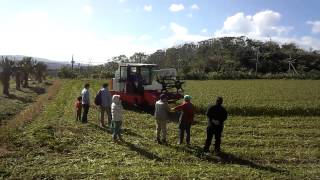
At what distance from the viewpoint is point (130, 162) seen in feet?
39.6

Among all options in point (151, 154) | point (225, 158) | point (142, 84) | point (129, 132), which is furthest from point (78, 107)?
point (225, 158)

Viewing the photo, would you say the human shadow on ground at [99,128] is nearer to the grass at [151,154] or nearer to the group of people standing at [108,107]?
the grass at [151,154]

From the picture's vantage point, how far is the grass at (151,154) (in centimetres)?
1108

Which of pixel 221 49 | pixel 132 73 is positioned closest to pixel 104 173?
pixel 132 73

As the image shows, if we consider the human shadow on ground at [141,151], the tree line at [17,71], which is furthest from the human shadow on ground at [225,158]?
the tree line at [17,71]

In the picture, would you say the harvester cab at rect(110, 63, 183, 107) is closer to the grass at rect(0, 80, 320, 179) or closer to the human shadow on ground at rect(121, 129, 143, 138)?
the grass at rect(0, 80, 320, 179)

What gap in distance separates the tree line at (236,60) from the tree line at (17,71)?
728 inches

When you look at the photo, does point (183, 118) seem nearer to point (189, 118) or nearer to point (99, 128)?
point (189, 118)

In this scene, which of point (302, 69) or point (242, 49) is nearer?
point (302, 69)

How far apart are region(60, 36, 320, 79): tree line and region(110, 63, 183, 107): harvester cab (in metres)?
45.3

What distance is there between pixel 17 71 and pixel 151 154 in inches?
1082

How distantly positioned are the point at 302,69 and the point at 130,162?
81242mm

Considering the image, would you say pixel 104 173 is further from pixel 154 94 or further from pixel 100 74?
pixel 100 74

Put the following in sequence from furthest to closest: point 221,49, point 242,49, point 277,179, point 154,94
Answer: point 221,49
point 242,49
point 154,94
point 277,179
